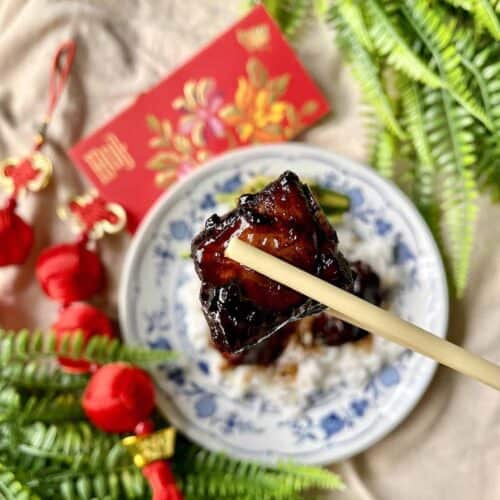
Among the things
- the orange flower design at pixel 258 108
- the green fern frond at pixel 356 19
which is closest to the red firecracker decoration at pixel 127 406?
the orange flower design at pixel 258 108

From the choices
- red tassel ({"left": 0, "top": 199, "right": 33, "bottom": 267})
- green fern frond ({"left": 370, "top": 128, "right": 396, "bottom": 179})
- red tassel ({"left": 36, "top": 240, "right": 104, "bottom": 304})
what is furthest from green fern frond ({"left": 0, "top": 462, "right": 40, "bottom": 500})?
green fern frond ({"left": 370, "top": 128, "right": 396, "bottom": 179})

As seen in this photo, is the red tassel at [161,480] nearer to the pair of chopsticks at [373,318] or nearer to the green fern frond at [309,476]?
the green fern frond at [309,476]

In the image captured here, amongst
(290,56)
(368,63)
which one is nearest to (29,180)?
(290,56)

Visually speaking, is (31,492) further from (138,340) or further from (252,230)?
(252,230)

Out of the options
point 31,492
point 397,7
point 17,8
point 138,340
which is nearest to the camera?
point 31,492

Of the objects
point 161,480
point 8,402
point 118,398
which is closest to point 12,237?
point 8,402

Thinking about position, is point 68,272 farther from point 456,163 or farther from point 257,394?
point 456,163

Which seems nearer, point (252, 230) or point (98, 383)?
point (252, 230)
